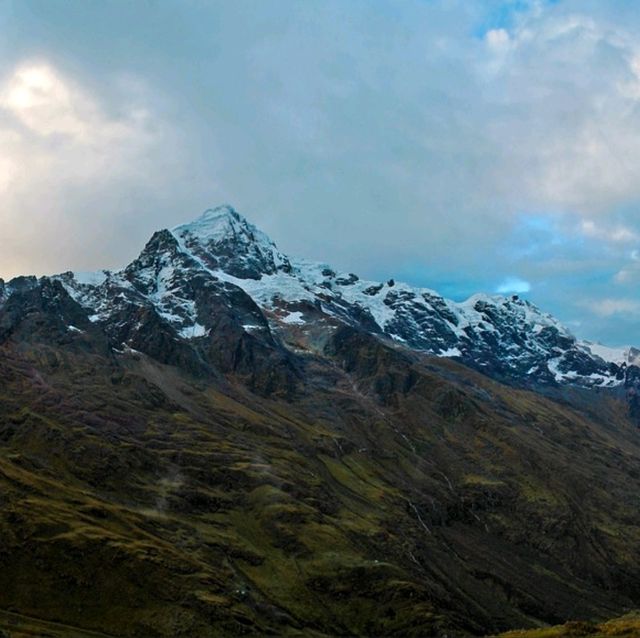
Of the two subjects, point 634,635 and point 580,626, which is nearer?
point 634,635

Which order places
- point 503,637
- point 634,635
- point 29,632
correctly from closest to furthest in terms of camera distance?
point 634,635 → point 503,637 → point 29,632

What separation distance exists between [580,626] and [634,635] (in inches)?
392

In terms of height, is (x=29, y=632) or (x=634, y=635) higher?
(x=634, y=635)

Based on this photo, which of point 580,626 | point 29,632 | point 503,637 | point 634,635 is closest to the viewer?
point 634,635

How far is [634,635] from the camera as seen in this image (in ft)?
325

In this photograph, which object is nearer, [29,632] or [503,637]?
[503,637]

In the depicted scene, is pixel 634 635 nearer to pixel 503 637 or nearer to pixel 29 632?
pixel 503 637

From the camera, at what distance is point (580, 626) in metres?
108

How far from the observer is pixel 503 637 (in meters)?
116

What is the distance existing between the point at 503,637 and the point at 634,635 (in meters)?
22.0

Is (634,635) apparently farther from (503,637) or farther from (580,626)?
(503,637)

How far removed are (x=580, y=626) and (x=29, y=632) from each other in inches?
5583

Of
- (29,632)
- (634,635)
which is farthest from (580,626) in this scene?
(29,632)

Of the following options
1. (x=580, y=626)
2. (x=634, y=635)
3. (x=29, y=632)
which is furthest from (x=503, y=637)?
(x=29, y=632)
